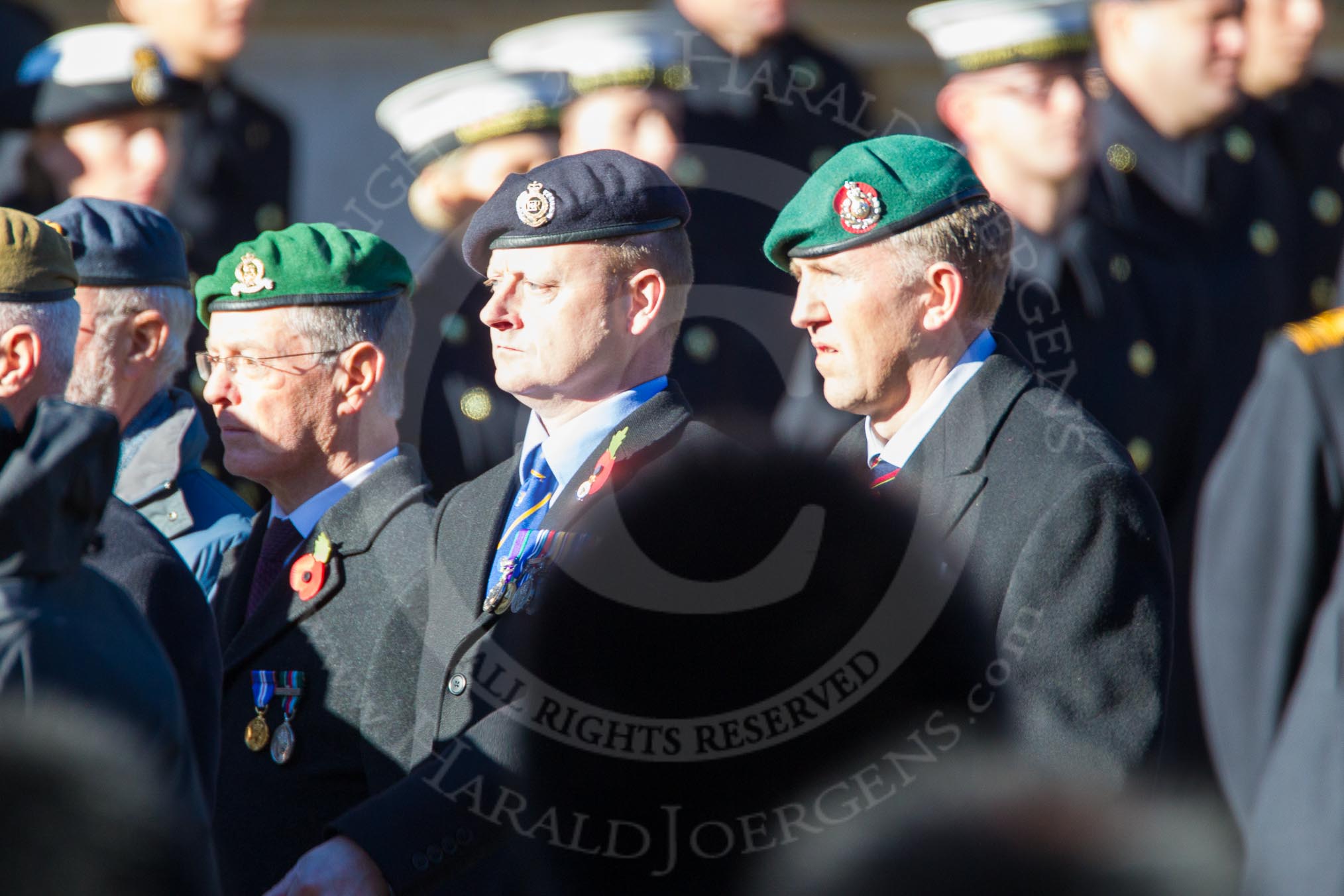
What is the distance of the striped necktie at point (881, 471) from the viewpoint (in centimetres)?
307

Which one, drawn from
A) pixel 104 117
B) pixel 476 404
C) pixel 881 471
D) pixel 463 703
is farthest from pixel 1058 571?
pixel 104 117

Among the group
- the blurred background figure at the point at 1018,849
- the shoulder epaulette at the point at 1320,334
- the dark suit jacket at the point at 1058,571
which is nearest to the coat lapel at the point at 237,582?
the dark suit jacket at the point at 1058,571

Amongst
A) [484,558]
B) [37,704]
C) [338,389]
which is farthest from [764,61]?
[37,704]

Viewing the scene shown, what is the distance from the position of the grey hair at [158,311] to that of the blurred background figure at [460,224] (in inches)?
23.2

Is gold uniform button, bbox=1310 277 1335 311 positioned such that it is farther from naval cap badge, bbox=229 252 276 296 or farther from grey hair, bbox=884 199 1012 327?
naval cap badge, bbox=229 252 276 296

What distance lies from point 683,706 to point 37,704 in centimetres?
85

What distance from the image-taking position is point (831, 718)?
235 cm

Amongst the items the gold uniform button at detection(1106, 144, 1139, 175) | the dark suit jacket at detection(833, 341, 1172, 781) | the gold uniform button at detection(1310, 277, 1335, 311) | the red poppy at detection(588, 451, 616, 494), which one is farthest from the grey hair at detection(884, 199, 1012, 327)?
the gold uniform button at detection(1310, 277, 1335, 311)

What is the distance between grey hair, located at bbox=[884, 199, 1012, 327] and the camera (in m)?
3.09

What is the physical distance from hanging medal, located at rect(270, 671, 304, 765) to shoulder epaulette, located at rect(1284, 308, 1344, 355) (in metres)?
1.84

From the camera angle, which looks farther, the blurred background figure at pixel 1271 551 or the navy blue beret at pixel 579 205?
the blurred background figure at pixel 1271 551

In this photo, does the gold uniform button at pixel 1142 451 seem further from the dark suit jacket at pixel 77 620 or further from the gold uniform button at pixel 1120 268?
the dark suit jacket at pixel 77 620

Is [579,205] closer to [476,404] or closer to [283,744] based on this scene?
[283,744]

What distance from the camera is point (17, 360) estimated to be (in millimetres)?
3408
